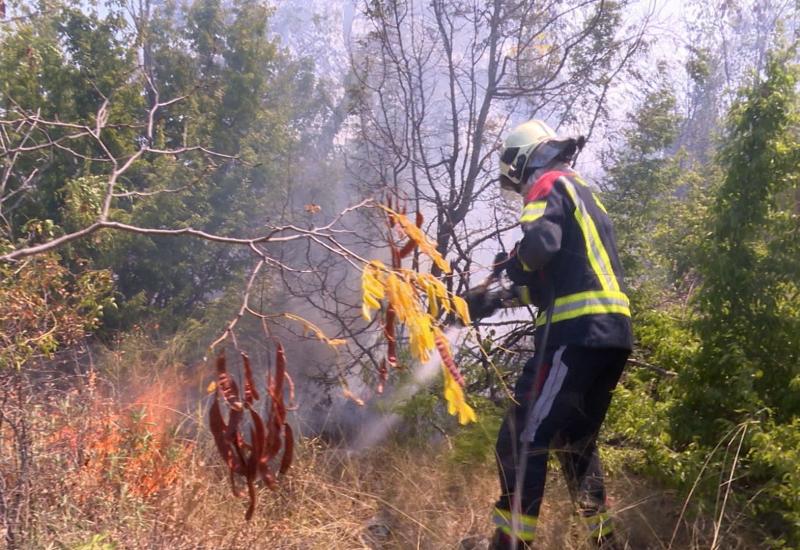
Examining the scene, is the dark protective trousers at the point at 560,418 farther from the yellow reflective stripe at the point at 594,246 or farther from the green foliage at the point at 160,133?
the green foliage at the point at 160,133

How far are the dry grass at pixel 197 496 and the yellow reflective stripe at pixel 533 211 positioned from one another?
4.73 feet

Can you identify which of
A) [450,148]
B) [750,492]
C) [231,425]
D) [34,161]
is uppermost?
[34,161]

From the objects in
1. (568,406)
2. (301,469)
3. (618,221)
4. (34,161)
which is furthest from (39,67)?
(568,406)

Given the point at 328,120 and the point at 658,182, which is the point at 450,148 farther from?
the point at 328,120

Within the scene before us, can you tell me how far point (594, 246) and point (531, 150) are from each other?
0.60 m

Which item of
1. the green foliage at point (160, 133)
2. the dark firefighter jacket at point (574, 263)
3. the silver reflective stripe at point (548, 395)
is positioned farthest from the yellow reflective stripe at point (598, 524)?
the green foliage at point (160, 133)

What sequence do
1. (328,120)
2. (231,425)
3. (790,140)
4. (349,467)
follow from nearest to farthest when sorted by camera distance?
(231,425), (790,140), (349,467), (328,120)

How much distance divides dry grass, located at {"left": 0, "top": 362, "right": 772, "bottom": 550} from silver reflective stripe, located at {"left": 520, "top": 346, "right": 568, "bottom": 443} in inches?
20.6

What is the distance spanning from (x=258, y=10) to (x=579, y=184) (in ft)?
21.7

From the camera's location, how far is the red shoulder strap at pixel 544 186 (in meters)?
3.33

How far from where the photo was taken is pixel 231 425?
214 cm

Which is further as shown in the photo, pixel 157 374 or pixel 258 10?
pixel 258 10

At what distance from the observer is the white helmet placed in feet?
11.7

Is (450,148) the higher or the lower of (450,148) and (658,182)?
the higher
